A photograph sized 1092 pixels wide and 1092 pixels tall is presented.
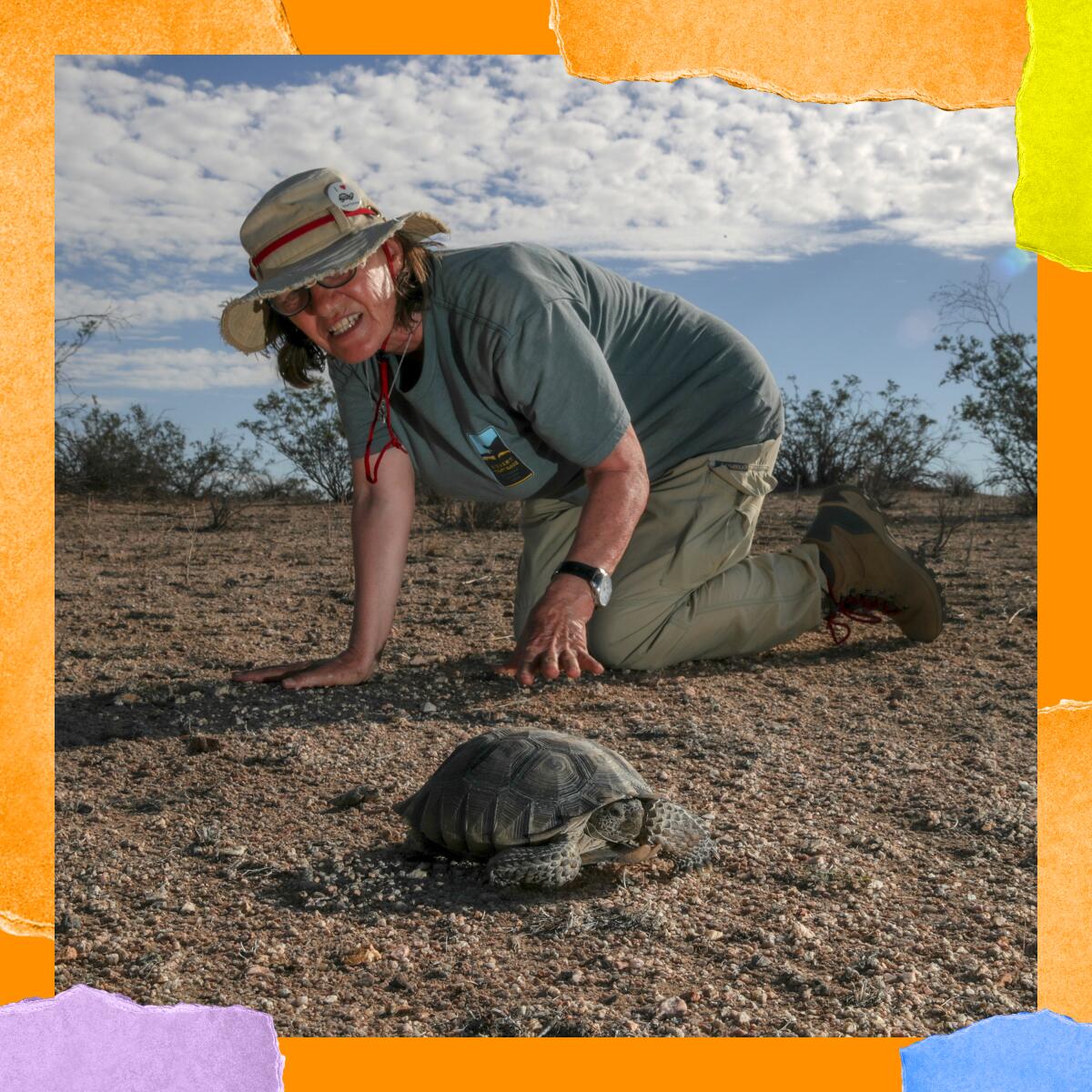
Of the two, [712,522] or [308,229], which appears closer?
[308,229]

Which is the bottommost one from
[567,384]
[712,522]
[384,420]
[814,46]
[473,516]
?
[473,516]

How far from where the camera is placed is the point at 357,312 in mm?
3035

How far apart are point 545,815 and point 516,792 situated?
0.09 meters

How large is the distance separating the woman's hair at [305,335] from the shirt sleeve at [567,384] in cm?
34

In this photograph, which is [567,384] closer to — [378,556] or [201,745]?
[378,556]

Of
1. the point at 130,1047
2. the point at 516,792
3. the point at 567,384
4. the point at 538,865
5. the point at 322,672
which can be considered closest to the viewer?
the point at 130,1047

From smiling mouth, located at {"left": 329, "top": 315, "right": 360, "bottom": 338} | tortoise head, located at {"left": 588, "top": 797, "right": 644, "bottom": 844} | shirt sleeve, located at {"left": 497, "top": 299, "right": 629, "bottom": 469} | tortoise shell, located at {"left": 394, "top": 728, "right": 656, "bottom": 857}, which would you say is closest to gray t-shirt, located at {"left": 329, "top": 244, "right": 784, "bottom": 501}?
shirt sleeve, located at {"left": 497, "top": 299, "right": 629, "bottom": 469}

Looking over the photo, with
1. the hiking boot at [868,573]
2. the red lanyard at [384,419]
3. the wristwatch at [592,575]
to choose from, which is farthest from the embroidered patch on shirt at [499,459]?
the hiking boot at [868,573]

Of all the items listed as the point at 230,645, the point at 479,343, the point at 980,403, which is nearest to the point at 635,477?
the point at 479,343

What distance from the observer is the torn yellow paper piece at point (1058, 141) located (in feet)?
5.45

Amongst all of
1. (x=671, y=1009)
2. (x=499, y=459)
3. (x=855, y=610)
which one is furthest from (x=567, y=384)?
(x=855, y=610)

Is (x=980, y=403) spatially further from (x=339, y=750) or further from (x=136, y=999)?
(x=136, y=999)

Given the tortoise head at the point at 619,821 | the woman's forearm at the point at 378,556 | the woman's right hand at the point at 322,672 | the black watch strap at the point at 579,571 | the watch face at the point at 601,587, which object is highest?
the black watch strap at the point at 579,571

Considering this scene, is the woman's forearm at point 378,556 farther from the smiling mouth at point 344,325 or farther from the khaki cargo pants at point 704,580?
the smiling mouth at point 344,325
